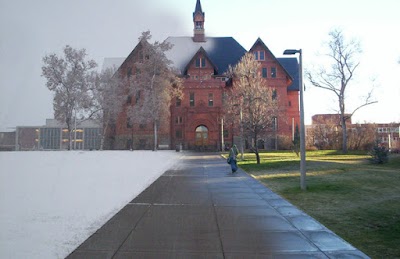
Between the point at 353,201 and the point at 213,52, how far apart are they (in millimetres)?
55216

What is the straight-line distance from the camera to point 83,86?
135 feet

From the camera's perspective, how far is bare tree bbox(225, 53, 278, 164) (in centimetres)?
2858

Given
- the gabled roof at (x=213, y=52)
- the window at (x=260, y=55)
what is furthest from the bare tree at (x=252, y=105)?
the gabled roof at (x=213, y=52)

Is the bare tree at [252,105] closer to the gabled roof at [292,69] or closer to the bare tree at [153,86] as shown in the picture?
the bare tree at [153,86]

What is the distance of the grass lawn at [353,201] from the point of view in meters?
7.61

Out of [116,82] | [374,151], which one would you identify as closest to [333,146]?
[374,151]

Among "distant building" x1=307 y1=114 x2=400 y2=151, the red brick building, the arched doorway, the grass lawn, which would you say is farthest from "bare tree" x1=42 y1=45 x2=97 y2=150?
"distant building" x1=307 y1=114 x2=400 y2=151

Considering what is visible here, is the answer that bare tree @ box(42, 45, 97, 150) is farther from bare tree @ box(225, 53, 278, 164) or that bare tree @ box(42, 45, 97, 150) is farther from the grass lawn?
the grass lawn

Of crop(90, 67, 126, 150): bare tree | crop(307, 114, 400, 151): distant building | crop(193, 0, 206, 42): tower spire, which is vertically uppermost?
crop(193, 0, 206, 42): tower spire

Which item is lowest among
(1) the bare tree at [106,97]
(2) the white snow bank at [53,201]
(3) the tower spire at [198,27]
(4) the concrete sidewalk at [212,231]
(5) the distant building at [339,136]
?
(4) the concrete sidewalk at [212,231]

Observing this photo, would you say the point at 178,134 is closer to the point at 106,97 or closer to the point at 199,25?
the point at 106,97

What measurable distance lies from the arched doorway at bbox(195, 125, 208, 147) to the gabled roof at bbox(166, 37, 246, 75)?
1065cm

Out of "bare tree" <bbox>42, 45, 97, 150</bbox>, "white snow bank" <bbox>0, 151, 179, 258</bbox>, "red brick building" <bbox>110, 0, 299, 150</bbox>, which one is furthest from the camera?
"red brick building" <bbox>110, 0, 299, 150</bbox>

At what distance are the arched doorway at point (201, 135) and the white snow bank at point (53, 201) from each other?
36480 millimetres
